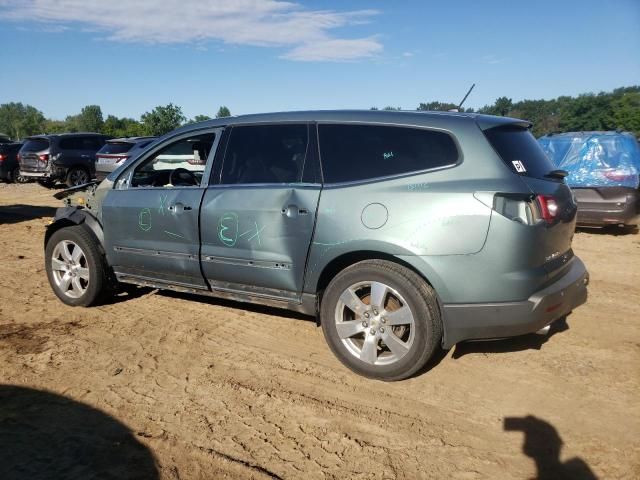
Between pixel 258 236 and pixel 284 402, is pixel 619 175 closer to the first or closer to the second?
pixel 258 236

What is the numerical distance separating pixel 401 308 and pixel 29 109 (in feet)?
471

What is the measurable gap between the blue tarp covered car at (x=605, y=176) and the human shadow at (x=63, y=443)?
801cm

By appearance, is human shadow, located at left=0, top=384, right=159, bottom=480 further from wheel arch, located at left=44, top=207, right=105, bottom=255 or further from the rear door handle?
wheel arch, located at left=44, top=207, right=105, bottom=255

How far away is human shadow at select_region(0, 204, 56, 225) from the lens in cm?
1136

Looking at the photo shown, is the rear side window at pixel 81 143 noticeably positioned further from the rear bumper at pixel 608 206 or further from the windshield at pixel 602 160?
the rear bumper at pixel 608 206

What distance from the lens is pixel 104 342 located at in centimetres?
435

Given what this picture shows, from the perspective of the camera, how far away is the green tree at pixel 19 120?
106 m

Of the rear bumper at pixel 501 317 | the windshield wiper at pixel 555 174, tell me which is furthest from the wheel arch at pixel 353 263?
the windshield wiper at pixel 555 174

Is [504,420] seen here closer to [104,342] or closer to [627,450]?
[627,450]

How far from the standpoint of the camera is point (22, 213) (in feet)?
40.6

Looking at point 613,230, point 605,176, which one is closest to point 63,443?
point 605,176

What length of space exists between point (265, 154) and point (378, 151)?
3.32ft

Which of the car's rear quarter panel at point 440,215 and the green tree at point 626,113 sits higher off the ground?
the green tree at point 626,113

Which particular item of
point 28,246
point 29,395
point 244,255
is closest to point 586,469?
point 244,255
